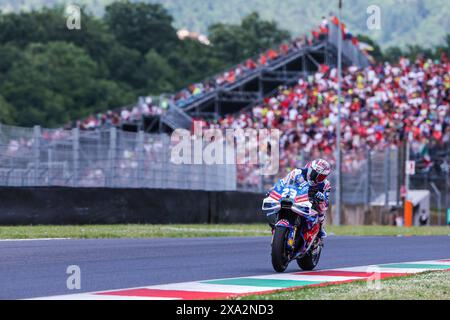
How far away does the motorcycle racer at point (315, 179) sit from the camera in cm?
1410

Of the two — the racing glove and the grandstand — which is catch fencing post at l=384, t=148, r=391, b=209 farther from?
the racing glove

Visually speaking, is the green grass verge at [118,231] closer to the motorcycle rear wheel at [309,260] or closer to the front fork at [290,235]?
the motorcycle rear wheel at [309,260]

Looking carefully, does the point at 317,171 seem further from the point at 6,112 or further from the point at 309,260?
the point at 6,112

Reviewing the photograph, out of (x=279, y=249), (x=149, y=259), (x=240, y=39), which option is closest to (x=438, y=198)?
(x=149, y=259)

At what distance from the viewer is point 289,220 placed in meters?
14.0

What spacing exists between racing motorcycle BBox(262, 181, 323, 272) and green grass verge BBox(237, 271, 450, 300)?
1406mm

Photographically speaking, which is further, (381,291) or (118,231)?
(118,231)

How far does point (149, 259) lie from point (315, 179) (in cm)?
328

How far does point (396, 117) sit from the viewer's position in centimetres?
4766

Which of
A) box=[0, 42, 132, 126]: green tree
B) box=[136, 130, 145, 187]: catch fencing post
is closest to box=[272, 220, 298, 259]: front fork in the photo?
box=[136, 130, 145, 187]: catch fencing post

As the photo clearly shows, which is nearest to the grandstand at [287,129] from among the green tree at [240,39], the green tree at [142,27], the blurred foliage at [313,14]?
→ the green tree at [240,39]

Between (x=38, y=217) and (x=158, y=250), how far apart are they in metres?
7.47

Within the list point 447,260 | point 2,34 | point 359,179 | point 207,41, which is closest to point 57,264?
point 447,260

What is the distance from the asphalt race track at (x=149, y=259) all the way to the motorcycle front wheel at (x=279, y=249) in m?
0.32
